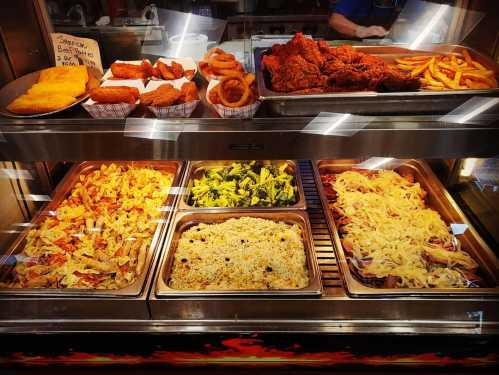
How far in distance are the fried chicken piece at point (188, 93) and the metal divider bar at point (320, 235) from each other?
1298mm

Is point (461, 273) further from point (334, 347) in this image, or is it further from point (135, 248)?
point (135, 248)

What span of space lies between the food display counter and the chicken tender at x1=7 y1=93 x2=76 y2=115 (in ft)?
0.07

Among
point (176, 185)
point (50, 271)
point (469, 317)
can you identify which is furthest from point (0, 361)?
point (469, 317)

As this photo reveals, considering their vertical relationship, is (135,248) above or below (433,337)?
above

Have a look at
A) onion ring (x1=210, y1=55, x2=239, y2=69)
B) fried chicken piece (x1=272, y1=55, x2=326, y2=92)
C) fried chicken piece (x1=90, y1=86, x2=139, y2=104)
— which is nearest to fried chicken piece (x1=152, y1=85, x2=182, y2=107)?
fried chicken piece (x1=90, y1=86, x2=139, y2=104)

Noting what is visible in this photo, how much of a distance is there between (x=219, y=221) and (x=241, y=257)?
42 centimetres

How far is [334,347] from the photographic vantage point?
88.6 inches

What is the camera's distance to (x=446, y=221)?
280cm

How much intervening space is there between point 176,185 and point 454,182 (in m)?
2.29

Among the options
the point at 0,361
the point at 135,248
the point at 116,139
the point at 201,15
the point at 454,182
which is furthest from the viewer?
the point at 454,182

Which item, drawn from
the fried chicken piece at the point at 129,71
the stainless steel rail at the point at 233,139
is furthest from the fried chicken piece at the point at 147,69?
the stainless steel rail at the point at 233,139

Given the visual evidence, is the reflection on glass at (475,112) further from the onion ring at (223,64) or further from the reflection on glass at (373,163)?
the reflection on glass at (373,163)

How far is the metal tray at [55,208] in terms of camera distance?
2.22 metres

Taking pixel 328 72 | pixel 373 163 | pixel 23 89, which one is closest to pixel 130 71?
pixel 23 89
